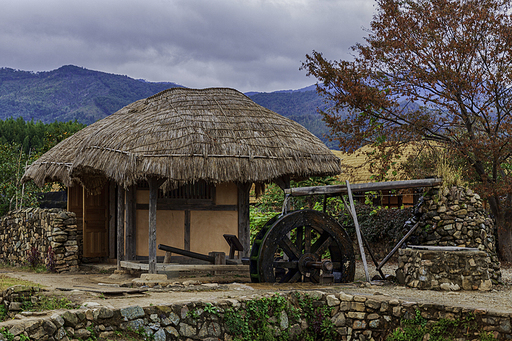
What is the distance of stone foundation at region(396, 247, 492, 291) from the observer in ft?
27.5

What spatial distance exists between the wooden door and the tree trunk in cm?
982

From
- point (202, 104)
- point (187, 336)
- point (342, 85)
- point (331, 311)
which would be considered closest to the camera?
point (187, 336)

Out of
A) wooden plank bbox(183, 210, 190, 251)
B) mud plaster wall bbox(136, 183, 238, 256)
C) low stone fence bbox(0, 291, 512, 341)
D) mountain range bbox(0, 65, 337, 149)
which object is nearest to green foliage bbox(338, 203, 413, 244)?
mud plaster wall bbox(136, 183, 238, 256)

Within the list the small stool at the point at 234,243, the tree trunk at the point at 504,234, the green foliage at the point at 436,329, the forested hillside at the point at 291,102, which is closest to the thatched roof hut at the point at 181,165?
the small stool at the point at 234,243

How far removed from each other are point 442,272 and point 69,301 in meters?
5.78

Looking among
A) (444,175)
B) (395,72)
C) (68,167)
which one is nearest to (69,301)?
(68,167)

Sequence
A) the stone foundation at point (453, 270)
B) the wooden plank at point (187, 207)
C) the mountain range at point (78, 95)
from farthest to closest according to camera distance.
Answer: the mountain range at point (78, 95) < the wooden plank at point (187, 207) < the stone foundation at point (453, 270)

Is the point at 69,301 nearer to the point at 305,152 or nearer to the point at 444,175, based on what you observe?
the point at 305,152

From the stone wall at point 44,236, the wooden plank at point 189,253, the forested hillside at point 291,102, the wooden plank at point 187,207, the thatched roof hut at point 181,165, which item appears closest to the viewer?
the thatched roof hut at point 181,165

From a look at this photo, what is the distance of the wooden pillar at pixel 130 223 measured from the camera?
11.1 metres

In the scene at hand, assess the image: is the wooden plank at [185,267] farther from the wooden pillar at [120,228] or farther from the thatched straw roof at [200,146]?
the thatched straw roof at [200,146]

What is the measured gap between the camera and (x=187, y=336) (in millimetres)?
6473

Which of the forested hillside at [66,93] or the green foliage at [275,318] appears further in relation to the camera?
the forested hillside at [66,93]

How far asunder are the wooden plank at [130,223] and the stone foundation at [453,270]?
6.04 metres
